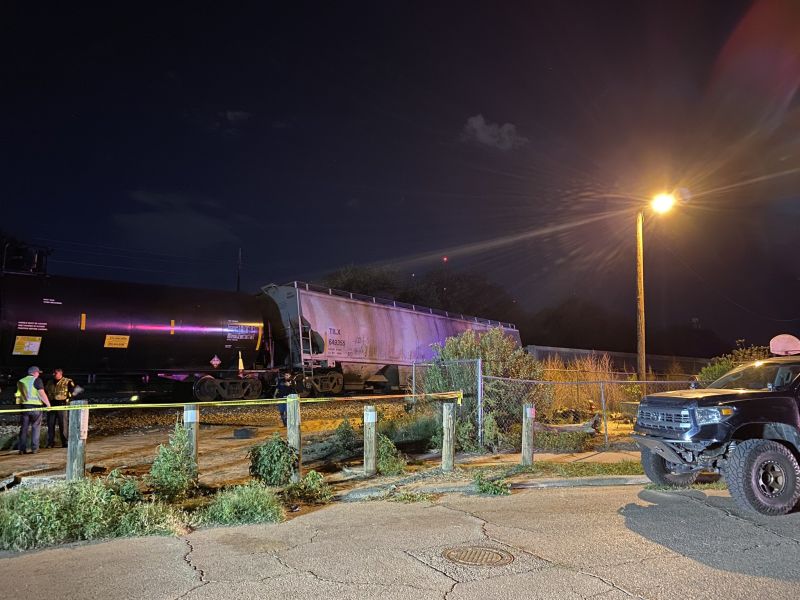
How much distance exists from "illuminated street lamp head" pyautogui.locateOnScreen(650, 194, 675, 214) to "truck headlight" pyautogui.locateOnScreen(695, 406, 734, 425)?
11.2 m

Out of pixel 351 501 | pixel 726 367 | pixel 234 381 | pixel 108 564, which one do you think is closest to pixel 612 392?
pixel 726 367

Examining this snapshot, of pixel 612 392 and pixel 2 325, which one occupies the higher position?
pixel 2 325

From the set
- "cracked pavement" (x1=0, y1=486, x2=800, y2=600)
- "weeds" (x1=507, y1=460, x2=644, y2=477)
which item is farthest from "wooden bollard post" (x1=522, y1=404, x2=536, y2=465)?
"cracked pavement" (x1=0, y1=486, x2=800, y2=600)

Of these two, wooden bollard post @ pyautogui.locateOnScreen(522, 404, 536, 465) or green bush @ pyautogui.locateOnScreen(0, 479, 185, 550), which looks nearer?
green bush @ pyautogui.locateOnScreen(0, 479, 185, 550)

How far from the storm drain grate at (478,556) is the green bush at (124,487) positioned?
12.6 ft

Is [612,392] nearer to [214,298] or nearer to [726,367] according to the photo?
[726,367]

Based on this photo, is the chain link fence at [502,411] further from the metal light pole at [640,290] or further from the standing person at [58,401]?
the standing person at [58,401]

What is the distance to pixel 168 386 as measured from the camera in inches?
711

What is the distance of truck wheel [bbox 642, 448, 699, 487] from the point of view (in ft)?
27.0

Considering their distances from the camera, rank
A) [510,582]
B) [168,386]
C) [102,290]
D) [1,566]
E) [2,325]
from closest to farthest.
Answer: [510,582] → [1,566] → [2,325] → [102,290] → [168,386]

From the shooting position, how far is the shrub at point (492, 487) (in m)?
7.95

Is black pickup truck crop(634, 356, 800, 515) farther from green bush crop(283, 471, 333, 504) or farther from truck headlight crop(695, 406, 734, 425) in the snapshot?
green bush crop(283, 471, 333, 504)

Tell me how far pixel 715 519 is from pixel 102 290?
Answer: 15508mm

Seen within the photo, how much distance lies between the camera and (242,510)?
6605 mm
